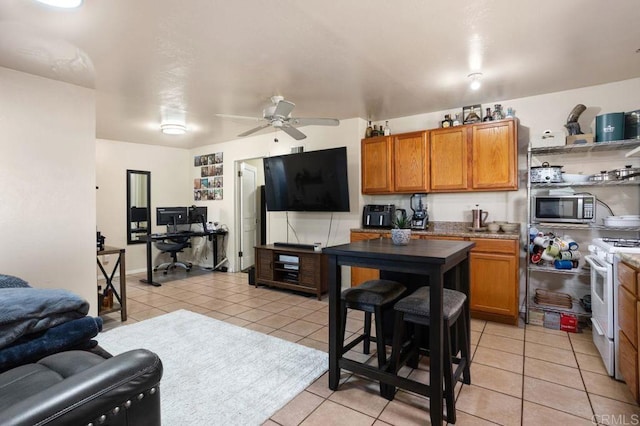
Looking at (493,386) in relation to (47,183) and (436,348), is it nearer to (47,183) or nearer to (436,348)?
(436,348)

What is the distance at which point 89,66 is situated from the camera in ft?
9.20

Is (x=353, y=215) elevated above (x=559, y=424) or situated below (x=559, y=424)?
above

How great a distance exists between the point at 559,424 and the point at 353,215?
3123 millimetres

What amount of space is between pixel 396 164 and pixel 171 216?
3.95 metres

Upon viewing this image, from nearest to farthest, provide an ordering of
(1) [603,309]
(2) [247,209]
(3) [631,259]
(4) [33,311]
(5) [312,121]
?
(4) [33,311]
(3) [631,259]
(1) [603,309]
(5) [312,121]
(2) [247,209]

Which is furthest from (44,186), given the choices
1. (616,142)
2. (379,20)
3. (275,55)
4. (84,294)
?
(616,142)

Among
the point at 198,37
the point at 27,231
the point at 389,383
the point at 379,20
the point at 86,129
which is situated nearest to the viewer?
the point at 389,383

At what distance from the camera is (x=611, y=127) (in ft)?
10.2

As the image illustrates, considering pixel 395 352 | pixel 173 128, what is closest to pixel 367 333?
pixel 395 352

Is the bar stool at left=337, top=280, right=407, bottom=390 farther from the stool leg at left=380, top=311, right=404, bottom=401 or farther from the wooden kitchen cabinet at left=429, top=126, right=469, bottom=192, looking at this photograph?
the wooden kitchen cabinet at left=429, top=126, right=469, bottom=192

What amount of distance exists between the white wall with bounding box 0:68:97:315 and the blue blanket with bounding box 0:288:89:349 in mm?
1925

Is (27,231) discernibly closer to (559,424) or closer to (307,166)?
(307,166)

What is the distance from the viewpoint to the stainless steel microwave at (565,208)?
3098 mm

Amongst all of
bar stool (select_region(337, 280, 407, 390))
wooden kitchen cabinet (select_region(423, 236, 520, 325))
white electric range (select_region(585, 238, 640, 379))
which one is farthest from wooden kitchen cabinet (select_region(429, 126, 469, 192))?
bar stool (select_region(337, 280, 407, 390))
